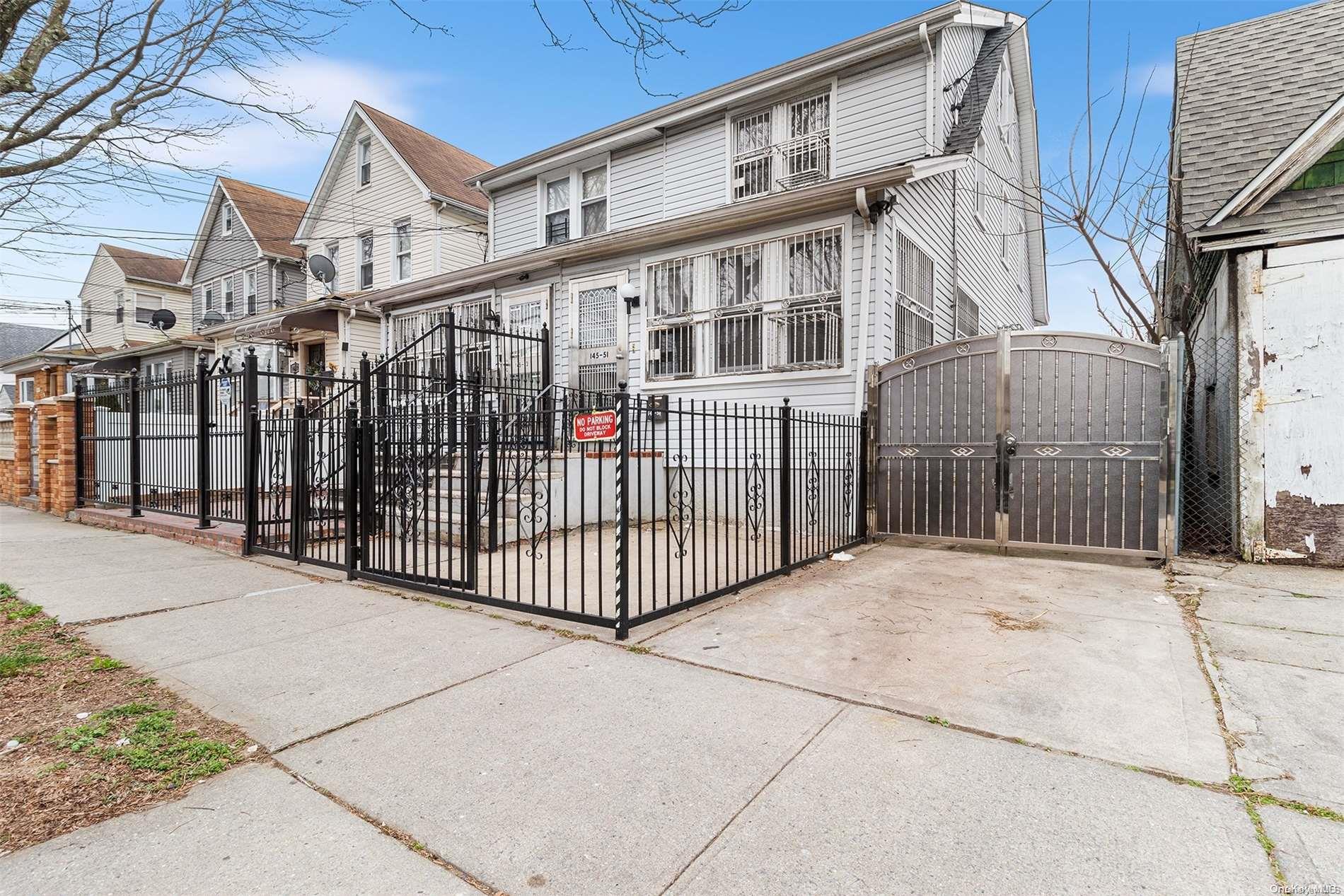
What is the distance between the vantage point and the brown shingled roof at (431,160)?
16.3m

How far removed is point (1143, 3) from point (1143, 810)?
391 inches

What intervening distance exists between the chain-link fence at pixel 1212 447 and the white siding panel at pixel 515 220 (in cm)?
1122

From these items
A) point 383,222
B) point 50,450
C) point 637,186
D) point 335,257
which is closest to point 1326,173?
point 637,186

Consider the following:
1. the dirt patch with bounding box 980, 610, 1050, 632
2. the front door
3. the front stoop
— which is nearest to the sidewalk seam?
the dirt patch with bounding box 980, 610, 1050, 632

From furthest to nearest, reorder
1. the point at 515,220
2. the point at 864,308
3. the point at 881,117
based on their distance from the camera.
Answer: the point at 515,220 → the point at 881,117 → the point at 864,308

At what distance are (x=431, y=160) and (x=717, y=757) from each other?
1896cm

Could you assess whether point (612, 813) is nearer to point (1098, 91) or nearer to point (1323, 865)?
point (1323, 865)

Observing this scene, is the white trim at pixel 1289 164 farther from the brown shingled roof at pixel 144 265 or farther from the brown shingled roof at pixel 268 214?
the brown shingled roof at pixel 144 265

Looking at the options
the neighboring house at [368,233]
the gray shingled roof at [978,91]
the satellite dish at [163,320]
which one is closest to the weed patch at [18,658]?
the gray shingled roof at [978,91]

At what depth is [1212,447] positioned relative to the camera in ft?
24.8

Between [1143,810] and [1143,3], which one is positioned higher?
[1143,3]

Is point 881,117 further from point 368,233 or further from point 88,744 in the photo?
point 368,233

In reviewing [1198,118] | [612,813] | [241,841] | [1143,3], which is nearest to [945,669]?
[612,813]

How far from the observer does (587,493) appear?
8.30m
